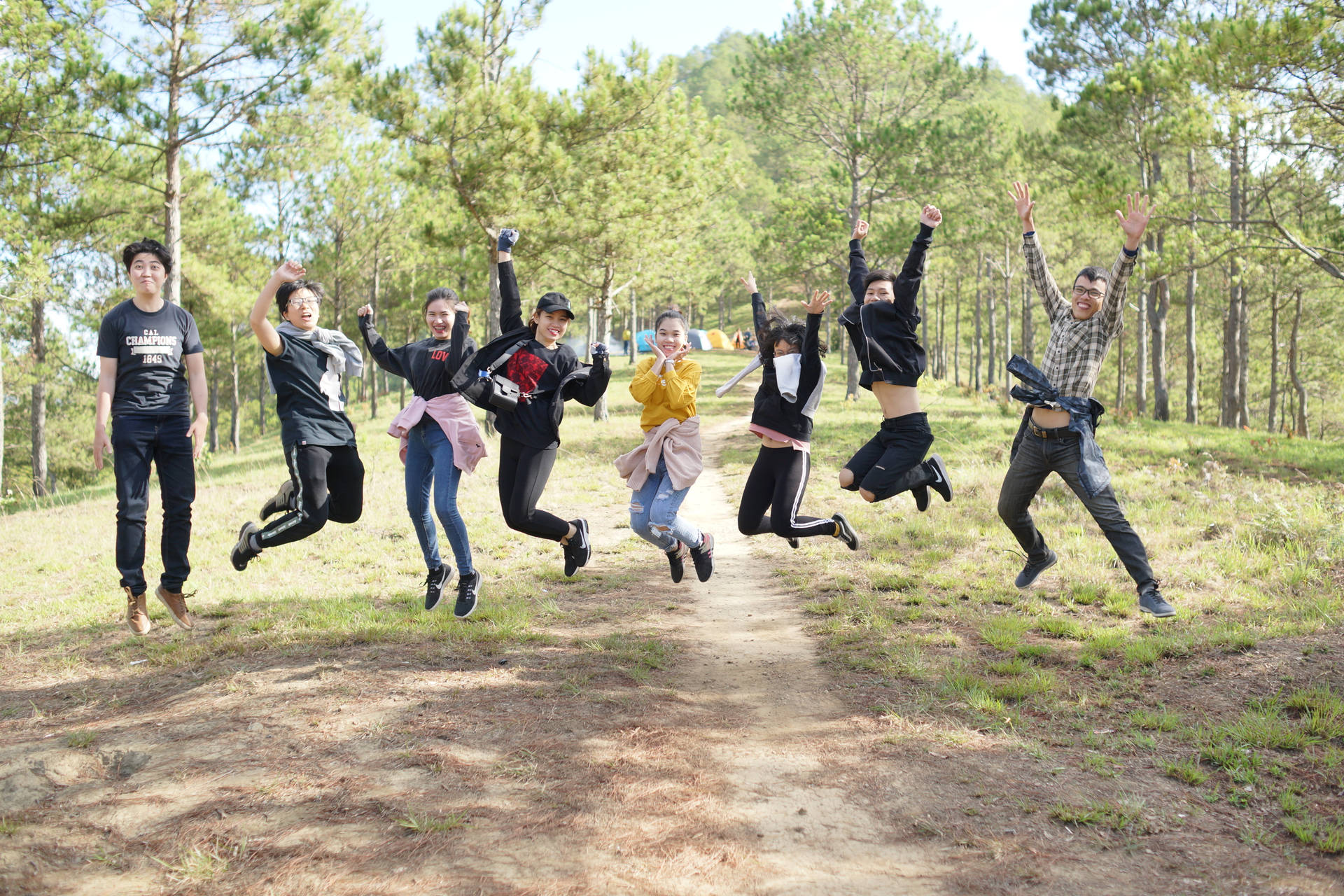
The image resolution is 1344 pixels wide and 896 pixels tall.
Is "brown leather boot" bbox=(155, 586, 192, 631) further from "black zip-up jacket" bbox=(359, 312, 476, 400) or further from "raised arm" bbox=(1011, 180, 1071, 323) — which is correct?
"raised arm" bbox=(1011, 180, 1071, 323)

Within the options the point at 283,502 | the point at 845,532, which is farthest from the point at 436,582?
the point at 845,532

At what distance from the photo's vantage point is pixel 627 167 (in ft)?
63.4

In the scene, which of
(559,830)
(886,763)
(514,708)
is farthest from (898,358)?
(559,830)

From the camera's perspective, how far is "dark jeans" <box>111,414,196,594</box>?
18.7ft

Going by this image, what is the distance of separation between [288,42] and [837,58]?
14804 millimetres

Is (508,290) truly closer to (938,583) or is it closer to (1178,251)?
(938,583)

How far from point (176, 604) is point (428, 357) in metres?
2.52

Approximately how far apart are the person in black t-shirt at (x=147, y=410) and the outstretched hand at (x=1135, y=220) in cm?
613

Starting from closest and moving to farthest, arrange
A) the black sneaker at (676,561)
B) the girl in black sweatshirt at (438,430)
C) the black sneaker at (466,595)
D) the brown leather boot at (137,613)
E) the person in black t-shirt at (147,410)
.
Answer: the person in black t-shirt at (147,410)
the brown leather boot at (137,613)
the girl in black sweatshirt at (438,430)
the black sneaker at (466,595)
the black sneaker at (676,561)

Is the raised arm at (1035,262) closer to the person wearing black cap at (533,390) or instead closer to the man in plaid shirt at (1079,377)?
the man in plaid shirt at (1079,377)

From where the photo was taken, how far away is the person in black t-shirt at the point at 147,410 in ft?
18.6

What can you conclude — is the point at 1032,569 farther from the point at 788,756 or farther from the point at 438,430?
the point at 438,430

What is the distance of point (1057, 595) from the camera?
7250 mm

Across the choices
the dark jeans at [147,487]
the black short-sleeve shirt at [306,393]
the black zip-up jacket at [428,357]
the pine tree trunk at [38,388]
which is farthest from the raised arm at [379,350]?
the pine tree trunk at [38,388]
